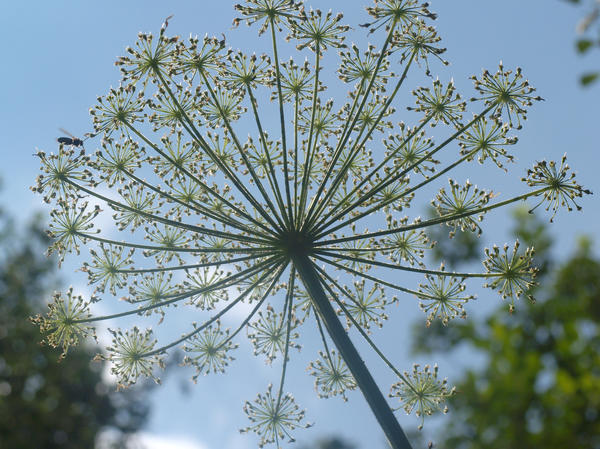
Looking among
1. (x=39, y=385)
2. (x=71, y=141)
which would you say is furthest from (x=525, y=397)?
(x=39, y=385)

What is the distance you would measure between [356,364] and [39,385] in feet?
123

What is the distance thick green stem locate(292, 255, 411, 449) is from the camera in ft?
20.6

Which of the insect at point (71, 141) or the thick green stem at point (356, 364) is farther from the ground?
the insect at point (71, 141)

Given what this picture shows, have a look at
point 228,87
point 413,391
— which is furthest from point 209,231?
point 413,391

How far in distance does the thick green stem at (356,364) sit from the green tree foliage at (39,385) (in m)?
32.0

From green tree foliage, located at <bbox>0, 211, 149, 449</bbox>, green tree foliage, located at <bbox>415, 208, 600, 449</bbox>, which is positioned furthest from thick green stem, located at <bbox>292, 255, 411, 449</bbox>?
green tree foliage, located at <bbox>0, 211, 149, 449</bbox>

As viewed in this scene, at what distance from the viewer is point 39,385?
1506 inches

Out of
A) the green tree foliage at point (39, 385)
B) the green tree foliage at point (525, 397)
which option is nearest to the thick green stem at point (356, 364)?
the green tree foliage at point (525, 397)

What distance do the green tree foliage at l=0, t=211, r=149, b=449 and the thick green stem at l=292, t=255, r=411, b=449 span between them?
32.0m

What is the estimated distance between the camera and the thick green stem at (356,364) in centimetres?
629

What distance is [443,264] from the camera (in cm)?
783

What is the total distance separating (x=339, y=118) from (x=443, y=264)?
8.55 feet

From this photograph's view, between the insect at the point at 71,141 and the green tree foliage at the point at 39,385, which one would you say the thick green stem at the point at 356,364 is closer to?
the insect at the point at 71,141

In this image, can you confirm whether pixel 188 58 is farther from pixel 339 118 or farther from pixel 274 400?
pixel 274 400
